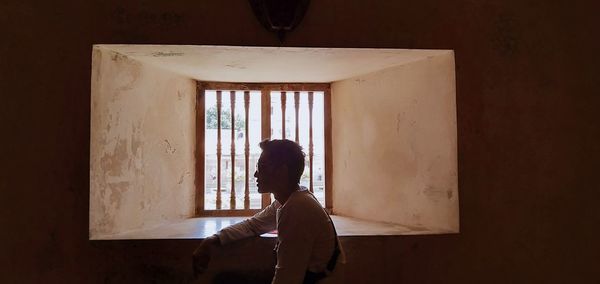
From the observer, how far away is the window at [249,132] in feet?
8.64

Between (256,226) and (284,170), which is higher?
(284,170)

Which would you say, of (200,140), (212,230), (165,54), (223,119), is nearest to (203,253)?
(212,230)

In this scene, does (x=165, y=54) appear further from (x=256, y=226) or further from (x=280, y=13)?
(x=256, y=226)

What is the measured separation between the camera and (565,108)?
196 centimetres

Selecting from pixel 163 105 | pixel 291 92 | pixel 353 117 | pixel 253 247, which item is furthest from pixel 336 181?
pixel 163 105

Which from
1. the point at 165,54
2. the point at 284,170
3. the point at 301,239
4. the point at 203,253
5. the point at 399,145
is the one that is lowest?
the point at 203,253

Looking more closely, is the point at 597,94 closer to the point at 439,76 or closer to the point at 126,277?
the point at 439,76

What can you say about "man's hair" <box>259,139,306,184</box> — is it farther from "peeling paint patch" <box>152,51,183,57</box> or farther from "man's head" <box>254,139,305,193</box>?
"peeling paint patch" <box>152,51,183,57</box>

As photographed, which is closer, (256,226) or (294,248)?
(294,248)

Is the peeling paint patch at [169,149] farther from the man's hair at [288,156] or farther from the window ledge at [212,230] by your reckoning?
the man's hair at [288,156]

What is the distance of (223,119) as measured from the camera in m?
2.69

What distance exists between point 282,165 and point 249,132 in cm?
113

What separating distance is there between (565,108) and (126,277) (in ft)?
6.73

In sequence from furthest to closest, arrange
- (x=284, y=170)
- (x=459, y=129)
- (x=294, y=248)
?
(x=459, y=129), (x=284, y=170), (x=294, y=248)
